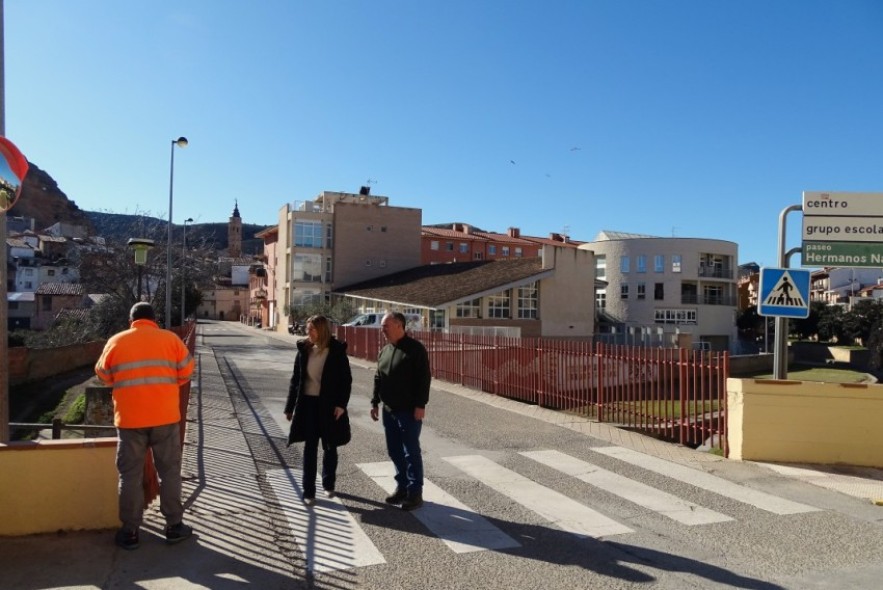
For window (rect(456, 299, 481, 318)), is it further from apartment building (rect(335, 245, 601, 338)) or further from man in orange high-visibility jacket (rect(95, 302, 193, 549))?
man in orange high-visibility jacket (rect(95, 302, 193, 549))

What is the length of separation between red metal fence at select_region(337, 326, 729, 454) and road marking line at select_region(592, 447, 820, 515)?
1238 mm

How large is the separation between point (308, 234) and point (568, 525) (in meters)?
54.1

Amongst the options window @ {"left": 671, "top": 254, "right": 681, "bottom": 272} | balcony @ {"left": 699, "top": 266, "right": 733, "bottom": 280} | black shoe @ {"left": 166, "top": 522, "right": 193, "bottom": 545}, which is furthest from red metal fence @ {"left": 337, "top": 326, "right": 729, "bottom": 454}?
balcony @ {"left": 699, "top": 266, "right": 733, "bottom": 280}

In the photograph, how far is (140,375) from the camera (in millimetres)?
4527

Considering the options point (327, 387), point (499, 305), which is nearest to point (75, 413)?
point (327, 387)

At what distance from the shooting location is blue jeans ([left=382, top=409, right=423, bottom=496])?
220 inches

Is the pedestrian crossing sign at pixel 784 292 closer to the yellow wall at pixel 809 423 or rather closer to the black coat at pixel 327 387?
the yellow wall at pixel 809 423

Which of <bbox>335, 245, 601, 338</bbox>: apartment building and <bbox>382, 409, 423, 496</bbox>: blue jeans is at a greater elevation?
<bbox>335, 245, 601, 338</bbox>: apartment building

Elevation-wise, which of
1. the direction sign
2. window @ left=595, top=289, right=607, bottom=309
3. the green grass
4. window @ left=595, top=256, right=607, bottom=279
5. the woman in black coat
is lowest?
the green grass

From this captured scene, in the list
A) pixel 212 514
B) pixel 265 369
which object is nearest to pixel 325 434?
pixel 212 514

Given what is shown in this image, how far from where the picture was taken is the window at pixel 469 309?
3766cm

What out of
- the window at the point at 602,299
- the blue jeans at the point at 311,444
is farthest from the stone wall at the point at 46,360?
the window at the point at 602,299

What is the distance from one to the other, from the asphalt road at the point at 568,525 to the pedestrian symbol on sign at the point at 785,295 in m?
2.23

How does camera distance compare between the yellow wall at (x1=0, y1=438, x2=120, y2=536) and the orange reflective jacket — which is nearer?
the orange reflective jacket
